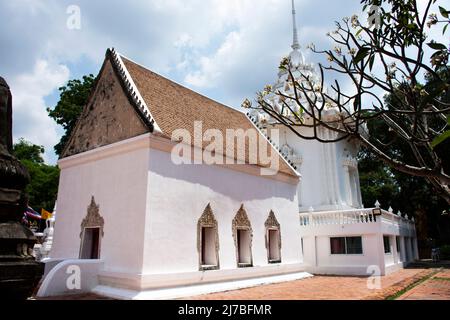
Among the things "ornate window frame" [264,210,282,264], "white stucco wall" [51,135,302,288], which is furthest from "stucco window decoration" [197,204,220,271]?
"ornate window frame" [264,210,282,264]

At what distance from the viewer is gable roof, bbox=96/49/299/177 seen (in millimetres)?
10672

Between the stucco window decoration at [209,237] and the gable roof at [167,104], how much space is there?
2.24 metres

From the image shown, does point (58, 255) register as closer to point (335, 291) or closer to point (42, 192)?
point (335, 291)

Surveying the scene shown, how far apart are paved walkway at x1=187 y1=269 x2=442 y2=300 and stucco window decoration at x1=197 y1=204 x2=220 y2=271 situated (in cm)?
91

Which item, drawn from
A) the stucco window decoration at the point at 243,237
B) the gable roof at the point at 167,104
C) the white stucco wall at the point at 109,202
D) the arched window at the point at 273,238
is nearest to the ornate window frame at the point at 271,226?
the arched window at the point at 273,238

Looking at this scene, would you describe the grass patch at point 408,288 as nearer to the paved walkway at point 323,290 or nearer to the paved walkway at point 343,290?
the paved walkway at point 343,290

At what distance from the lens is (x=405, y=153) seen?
74.1ft

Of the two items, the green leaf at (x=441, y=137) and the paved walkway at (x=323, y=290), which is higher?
the green leaf at (x=441, y=137)

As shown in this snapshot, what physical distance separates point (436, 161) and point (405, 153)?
20.8 m

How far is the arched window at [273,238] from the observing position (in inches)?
532

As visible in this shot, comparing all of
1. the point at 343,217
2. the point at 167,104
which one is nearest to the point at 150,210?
the point at 167,104

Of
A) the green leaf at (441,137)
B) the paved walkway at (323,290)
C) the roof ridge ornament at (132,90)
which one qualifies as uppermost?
the roof ridge ornament at (132,90)

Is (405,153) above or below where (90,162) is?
above
